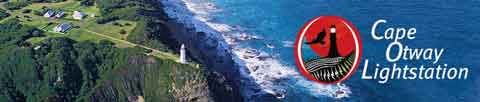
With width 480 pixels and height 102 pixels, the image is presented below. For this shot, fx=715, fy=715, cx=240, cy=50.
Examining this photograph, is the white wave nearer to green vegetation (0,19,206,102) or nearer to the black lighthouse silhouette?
green vegetation (0,19,206,102)

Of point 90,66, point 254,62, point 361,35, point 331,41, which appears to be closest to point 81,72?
point 90,66

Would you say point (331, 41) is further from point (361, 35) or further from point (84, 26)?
point (361, 35)

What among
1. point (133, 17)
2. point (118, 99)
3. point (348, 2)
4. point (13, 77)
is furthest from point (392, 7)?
point (13, 77)

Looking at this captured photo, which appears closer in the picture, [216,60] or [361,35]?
[216,60]

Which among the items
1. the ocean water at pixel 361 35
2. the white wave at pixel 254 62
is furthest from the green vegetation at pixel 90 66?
the ocean water at pixel 361 35

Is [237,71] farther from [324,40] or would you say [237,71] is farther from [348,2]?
[324,40]
